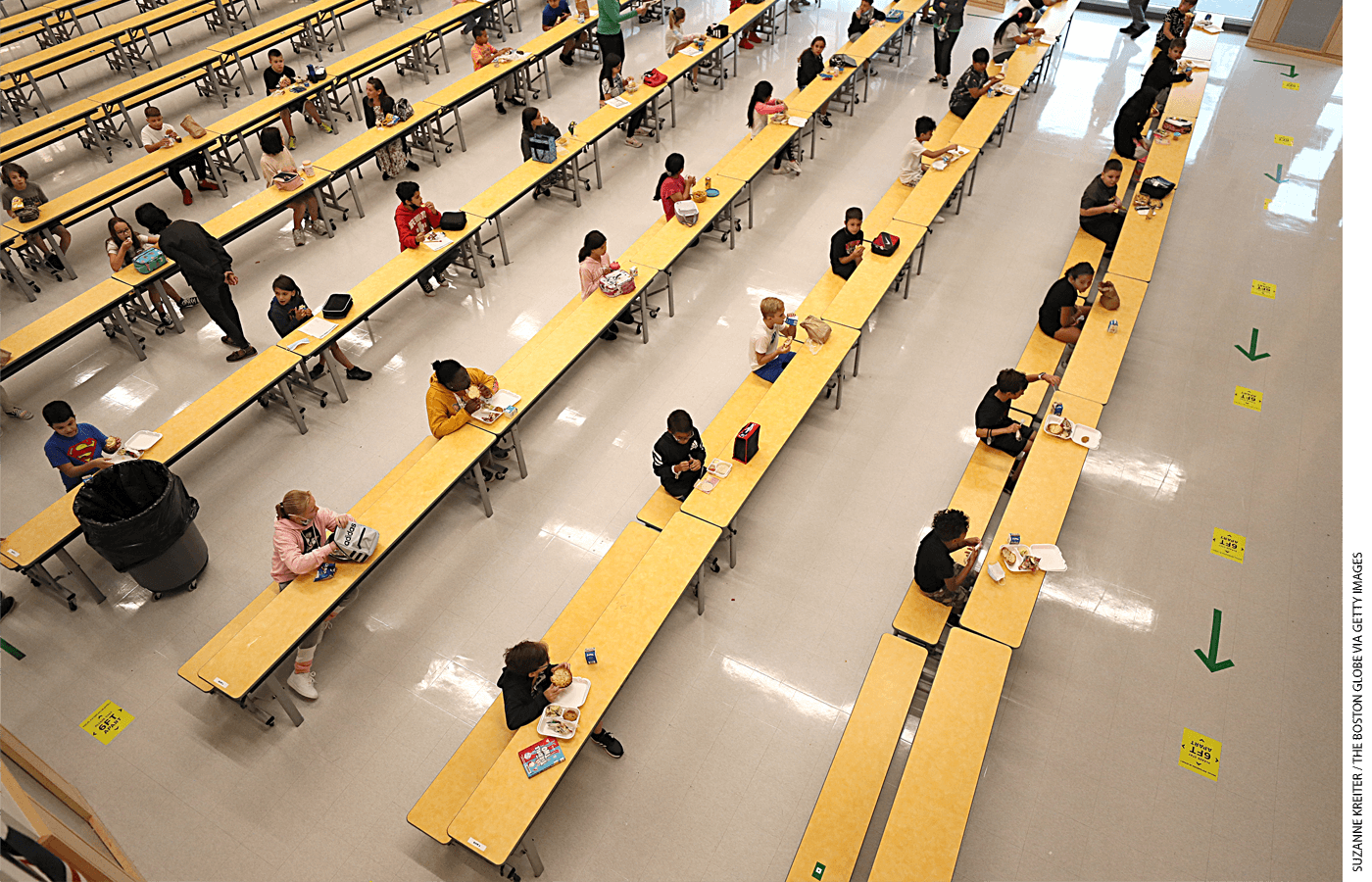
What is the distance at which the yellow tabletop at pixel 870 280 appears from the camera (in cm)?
807

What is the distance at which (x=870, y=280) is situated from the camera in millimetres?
8492

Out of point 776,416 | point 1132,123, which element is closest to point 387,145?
point 776,416

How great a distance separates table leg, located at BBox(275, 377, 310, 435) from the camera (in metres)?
7.92

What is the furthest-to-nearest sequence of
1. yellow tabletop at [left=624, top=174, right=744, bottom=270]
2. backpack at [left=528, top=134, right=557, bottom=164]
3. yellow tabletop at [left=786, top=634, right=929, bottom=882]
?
backpack at [left=528, top=134, right=557, bottom=164]
yellow tabletop at [left=624, top=174, right=744, bottom=270]
yellow tabletop at [left=786, top=634, right=929, bottom=882]

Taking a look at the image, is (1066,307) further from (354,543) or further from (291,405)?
(291,405)

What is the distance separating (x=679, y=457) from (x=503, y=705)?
2267 millimetres

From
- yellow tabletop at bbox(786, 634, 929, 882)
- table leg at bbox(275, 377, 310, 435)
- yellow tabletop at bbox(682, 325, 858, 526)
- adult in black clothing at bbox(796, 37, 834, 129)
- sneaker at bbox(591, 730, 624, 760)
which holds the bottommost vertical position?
sneaker at bbox(591, 730, 624, 760)

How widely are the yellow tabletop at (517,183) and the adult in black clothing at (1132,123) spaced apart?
7134mm

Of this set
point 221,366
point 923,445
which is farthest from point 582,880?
point 221,366

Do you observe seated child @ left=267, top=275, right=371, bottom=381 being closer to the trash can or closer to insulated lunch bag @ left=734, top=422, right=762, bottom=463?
the trash can

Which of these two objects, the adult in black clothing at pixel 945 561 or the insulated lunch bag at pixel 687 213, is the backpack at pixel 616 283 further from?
the adult in black clothing at pixel 945 561

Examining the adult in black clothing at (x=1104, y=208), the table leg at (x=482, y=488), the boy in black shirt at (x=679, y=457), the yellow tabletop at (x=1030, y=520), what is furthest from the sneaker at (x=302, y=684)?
the adult in black clothing at (x=1104, y=208)

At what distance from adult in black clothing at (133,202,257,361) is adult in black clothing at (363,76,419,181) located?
347 centimetres

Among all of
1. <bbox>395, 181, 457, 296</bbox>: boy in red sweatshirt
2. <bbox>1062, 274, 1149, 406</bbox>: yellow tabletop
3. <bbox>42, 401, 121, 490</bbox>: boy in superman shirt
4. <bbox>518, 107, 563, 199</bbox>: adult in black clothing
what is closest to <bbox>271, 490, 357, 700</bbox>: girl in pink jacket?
<bbox>42, 401, 121, 490</bbox>: boy in superman shirt
